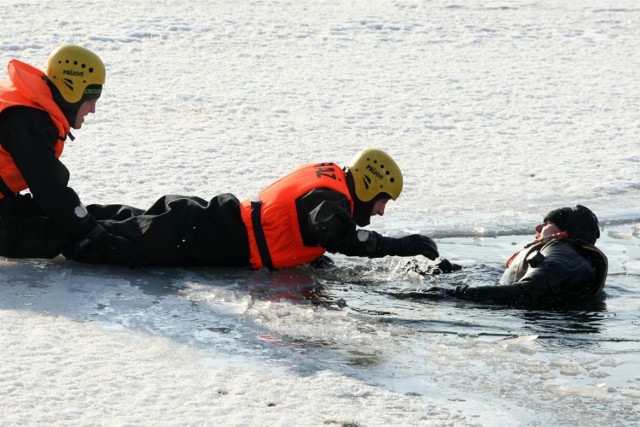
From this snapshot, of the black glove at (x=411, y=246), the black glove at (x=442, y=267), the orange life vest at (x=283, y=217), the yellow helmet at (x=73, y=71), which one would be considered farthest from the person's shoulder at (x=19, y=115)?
the black glove at (x=442, y=267)

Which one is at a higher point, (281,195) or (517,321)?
(281,195)

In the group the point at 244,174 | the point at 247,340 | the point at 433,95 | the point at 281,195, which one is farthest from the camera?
the point at 433,95

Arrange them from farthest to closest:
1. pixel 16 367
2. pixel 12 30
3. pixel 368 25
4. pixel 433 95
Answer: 1. pixel 368 25
2. pixel 12 30
3. pixel 433 95
4. pixel 16 367

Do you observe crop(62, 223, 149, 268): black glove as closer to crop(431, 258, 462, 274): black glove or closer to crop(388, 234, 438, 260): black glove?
crop(388, 234, 438, 260): black glove

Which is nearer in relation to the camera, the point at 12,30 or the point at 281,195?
the point at 281,195

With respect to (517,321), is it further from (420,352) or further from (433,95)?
(433,95)

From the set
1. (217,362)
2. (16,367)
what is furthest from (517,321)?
(16,367)

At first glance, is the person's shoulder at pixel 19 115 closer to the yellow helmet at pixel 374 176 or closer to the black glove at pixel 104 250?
the black glove at pixel 104 250

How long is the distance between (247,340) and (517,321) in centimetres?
153

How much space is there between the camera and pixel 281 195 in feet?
20.5

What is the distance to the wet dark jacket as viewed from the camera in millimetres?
6059

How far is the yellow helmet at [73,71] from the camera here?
6.04 metres

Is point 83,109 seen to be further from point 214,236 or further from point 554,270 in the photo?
point 554,270

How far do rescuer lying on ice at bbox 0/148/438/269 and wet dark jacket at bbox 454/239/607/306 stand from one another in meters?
0.45
